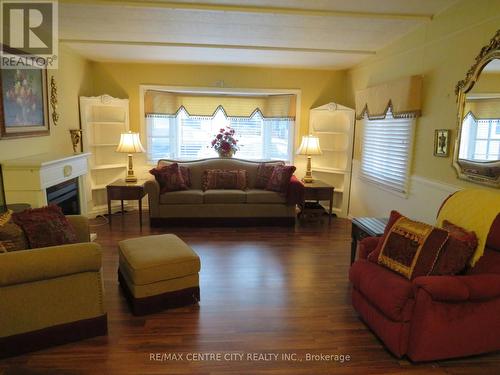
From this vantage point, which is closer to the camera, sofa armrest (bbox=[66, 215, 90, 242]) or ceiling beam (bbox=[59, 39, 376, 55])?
sofa armrest (bbox=[66, 215, 90, 242])

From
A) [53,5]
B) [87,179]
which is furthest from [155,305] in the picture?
[87,179]

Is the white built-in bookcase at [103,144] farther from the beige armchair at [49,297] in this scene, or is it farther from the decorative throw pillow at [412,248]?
the decorative throw pillow at [412,248]

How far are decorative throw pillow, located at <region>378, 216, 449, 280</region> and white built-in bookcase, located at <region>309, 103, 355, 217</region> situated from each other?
3.31m

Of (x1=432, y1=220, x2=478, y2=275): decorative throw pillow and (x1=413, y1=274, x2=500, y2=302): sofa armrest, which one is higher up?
(x1=432, y1=220, x2=478, y2=275): decorative throw pillow

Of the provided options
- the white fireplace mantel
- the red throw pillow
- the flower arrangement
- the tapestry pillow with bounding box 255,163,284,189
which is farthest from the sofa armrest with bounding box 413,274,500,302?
the flower arrangement

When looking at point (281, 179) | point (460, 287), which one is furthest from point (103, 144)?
point (460, 287)

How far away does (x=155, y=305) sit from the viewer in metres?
2.68

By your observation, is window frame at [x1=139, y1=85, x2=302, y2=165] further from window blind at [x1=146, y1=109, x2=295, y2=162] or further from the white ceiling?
the white ceiling

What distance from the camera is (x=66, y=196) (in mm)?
4254

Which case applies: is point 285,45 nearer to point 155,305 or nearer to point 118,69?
point 118,69

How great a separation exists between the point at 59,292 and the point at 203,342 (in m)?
0.99

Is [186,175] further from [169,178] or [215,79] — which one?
[215,79]

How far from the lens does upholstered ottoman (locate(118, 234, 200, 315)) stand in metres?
2.61

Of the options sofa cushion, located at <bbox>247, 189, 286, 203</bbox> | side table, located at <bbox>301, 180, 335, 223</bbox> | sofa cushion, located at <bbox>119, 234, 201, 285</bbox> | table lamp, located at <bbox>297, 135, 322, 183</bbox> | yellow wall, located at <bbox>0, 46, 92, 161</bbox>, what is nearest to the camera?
sofa cushion, located at <bbox>119, 234, 201, 285</bbox>
